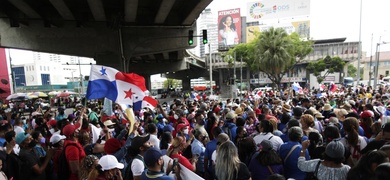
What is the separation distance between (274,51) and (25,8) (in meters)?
26.7

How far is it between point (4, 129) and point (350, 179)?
20.6ft

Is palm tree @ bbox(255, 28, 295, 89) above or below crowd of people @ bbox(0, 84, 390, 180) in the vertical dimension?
above

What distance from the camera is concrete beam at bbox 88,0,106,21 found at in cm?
1062

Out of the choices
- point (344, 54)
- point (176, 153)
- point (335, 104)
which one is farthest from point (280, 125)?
point (344, 54)

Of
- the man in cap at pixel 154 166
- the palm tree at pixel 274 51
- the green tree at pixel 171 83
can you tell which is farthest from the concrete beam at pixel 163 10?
the green tree at pixel 171 83

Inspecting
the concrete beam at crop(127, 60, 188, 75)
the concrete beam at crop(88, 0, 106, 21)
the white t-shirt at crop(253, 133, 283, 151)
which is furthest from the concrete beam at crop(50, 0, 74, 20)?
the concrete beam at crop(127, 60, 188, 75)

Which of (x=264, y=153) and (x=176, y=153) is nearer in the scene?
(x=264, y=153)

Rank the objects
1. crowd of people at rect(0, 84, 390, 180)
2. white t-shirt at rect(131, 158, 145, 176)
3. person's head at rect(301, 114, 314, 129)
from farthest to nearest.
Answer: person's head at rect(301, 114, 314, 129) → white t-shirt at rect(131, 158, 145, 176) → crowd of people at rect(0, 84, 390, 180)

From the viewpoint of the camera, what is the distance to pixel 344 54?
49.8 m

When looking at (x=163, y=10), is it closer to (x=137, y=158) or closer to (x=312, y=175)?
(x=137, y=158)

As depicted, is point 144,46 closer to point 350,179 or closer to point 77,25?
point 77,25

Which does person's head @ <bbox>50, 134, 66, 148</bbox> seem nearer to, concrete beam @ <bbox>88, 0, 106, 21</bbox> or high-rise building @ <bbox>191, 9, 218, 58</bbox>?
concrete beam @ <bbox>88, 0, 106, 21</bbox>

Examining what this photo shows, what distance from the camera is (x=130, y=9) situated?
11656 millimetres

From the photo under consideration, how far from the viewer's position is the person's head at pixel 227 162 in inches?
118
